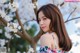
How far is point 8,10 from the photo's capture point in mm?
2693

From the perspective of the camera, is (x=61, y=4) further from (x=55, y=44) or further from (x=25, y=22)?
(x=55, y=44)

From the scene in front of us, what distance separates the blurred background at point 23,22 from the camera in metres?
2.59

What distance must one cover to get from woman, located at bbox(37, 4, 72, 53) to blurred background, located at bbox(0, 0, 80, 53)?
3.48ft

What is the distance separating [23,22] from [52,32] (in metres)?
1.48

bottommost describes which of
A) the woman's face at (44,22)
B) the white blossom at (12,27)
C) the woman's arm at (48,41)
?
the white blossom at (12,27)

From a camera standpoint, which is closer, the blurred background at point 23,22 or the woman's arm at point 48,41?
the woman's arm at point 48,41

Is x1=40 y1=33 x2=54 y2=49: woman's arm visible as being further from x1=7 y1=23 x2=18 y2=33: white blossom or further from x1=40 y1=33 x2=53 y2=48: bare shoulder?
x1=7 y1=23 x2=18 y2=33: white blossom

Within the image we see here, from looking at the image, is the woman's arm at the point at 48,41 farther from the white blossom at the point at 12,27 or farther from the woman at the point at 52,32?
the white blossom at the point at 12,27

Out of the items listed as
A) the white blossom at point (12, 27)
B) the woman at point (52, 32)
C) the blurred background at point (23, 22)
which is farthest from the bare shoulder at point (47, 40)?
the white blossom at point (12, 27)

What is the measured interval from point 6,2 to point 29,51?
627mm

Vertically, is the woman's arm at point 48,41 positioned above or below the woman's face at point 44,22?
below

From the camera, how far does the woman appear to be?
1335mm

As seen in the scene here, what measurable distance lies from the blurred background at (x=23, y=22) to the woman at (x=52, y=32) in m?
1.06

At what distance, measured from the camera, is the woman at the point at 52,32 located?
1335 mm
